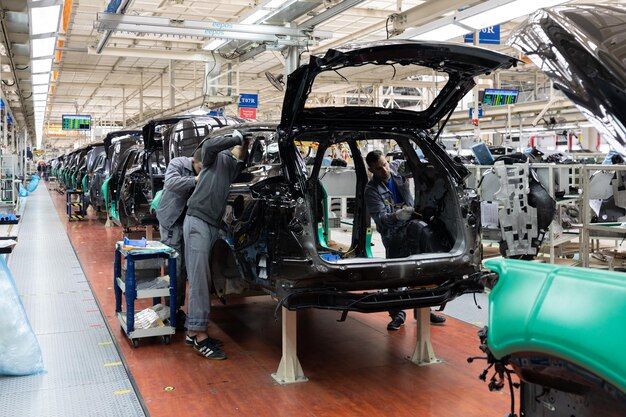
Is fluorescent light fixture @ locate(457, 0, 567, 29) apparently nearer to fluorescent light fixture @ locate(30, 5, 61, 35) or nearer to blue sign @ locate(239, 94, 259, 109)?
fluorescent light fixture @ locate(30, 5, 61, 35)

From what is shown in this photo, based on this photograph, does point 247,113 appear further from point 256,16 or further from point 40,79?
point 256,16

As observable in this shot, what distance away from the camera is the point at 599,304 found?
1527 millimetres

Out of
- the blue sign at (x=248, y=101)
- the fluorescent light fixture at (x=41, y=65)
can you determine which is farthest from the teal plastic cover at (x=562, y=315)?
the blue sign at (x=248, y=101)

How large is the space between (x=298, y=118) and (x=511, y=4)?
312 cm

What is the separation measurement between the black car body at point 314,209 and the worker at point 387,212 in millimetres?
A: 230

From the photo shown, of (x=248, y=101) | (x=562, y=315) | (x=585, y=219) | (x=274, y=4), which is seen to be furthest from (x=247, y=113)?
(x=562, y=315)

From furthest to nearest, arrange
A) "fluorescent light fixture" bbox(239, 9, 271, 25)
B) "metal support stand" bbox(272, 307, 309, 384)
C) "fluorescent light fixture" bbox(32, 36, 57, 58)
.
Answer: "fluorescent light fixture" bbox(239, 9, 271, 25), "fluorescent light fixture" bbox(32, 36, 57, 58), "metal support stand" bbox(272, 307, 309, 384)

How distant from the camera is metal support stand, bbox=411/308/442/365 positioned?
4512mm

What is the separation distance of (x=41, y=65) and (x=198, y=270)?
7.40 meters

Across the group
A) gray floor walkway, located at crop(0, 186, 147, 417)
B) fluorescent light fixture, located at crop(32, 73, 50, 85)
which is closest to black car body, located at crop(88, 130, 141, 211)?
fluorescent light fixture, located at crop(32, 73, 50, 85)

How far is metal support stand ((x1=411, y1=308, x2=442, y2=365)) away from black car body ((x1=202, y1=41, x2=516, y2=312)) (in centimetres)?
39

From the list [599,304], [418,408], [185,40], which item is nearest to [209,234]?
[418,408]

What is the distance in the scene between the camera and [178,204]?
5.34m

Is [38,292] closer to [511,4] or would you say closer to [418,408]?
[418,408]
